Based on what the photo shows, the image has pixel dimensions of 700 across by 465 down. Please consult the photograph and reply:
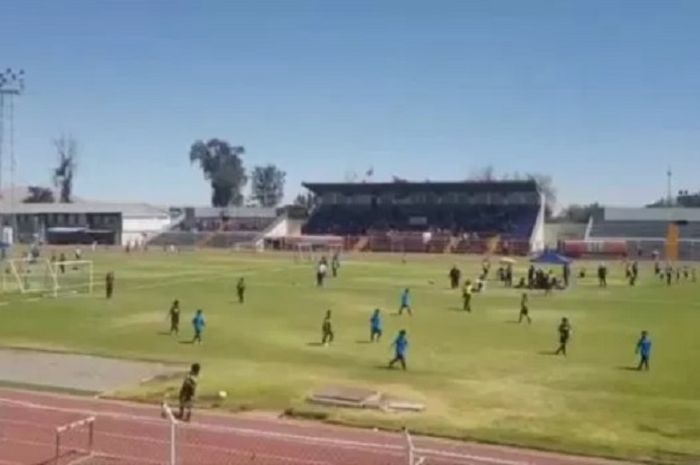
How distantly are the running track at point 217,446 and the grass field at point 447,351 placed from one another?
0.88 m

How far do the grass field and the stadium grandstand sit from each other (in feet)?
161

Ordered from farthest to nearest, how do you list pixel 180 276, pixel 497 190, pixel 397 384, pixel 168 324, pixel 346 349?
pixel 497 190 → pixel 180 276 → pixel 168 324 → pixel 346 349 → pixel 397 384

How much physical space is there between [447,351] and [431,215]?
8938 cm

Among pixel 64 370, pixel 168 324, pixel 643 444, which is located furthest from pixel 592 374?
pixel 168 324

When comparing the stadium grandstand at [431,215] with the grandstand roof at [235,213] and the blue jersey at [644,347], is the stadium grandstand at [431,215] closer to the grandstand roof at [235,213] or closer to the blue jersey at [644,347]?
the grandstand roof at [235,213]

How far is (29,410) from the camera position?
70.3 feet

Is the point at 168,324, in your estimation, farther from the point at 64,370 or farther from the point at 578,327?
the point at 578,327

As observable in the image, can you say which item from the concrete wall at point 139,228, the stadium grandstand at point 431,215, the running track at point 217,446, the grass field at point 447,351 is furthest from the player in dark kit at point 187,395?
the concrete wall at point 139,228

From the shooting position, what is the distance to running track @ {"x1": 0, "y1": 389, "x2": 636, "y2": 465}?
17.0 m

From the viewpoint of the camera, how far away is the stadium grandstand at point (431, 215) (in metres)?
107

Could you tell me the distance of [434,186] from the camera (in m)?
120

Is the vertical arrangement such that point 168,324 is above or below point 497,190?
below

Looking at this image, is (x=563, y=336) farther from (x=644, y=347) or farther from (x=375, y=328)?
(x=375, y=328)

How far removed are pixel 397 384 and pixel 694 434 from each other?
8.00 metres
